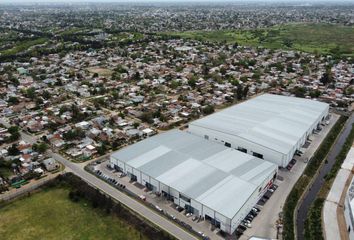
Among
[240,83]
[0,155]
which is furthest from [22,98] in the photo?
[240,83]

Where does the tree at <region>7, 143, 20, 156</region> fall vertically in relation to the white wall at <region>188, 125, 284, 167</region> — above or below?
below

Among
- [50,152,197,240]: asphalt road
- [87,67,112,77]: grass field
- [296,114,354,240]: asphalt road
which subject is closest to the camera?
[50,152,197,240]: asphalt road

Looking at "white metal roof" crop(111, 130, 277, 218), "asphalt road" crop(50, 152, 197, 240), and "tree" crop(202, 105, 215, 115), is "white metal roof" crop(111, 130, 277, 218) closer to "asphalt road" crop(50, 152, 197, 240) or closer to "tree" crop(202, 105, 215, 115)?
"asphalt road" crop(50, 152, 197, 240)

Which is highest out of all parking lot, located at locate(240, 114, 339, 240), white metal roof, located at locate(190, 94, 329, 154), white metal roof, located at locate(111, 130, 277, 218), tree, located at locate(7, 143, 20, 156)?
white metal roof, located at locate(190, 94, 329, 154)

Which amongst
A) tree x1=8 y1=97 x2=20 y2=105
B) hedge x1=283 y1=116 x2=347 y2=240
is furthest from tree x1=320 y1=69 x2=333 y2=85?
tree x1=8 y1=97 x2=20 y2=105

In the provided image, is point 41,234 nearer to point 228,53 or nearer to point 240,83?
point 240,83

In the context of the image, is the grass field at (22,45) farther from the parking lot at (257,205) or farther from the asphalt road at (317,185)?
the asphalt road at (317,185)

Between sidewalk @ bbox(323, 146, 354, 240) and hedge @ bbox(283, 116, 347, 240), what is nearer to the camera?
sidewalk @ bbox(323, 146, 354, 240)

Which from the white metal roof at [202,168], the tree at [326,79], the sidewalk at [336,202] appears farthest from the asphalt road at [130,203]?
the tree at [326,79]
